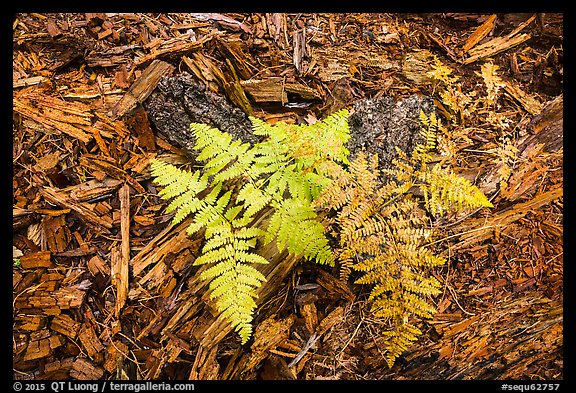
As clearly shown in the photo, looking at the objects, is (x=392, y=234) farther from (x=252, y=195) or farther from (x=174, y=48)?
(x=174, y=48)

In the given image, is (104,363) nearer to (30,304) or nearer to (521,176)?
(30,304)

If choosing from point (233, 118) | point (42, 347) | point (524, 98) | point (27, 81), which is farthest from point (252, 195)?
point (524, 98)

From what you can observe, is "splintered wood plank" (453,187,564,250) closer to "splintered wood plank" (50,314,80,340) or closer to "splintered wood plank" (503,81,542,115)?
"splintered wood plank" (503,81,542,115)

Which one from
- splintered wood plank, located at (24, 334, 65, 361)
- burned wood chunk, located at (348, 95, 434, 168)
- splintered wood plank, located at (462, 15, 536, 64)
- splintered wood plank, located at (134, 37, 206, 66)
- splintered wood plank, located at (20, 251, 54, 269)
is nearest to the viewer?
splintered wood plank, located at (24, 334, 65, 361)

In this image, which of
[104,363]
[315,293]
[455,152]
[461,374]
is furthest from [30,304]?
[455,152]

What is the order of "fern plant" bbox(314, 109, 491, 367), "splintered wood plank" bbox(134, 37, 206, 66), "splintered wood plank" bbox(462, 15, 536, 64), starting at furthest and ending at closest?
"splintered wood plank" bbox(462, 15, 536, 64) < "splintered wood plank" bbox(134, 37, 206, 66) < "fern plant" bbox(314, 109, 491, 367)

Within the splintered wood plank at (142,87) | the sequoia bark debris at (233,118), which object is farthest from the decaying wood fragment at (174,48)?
the sequoia bark debris at (233,118)

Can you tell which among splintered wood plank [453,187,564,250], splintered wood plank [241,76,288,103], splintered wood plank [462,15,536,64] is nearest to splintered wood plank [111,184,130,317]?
splintered wood plank [241,76,288,103]

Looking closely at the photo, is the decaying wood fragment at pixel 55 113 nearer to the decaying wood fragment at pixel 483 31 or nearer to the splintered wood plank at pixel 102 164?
the splintered wood plank at pixel 102 164
